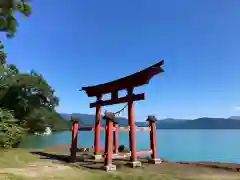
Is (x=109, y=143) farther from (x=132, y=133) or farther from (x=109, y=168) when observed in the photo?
(x=132, y=133)

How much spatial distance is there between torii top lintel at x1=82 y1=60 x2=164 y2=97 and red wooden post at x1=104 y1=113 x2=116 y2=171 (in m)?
Result: 1.70

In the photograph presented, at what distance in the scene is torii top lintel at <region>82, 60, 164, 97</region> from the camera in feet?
28.6

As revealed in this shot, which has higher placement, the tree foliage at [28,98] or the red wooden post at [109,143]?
the tree foliage at [28,98]

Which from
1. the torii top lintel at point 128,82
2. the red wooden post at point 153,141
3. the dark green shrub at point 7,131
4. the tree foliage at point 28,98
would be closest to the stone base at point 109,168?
the red wooden post at point 153,141

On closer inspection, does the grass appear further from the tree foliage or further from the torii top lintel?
the tree foliage

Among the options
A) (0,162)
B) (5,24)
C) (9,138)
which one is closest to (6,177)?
(0,162)

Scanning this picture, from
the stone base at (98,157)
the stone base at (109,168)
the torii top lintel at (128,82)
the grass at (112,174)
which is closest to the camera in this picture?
the grass at (112,174)

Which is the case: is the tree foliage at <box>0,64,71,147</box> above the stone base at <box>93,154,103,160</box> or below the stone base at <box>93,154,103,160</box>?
above

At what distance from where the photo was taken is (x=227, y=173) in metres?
8.24

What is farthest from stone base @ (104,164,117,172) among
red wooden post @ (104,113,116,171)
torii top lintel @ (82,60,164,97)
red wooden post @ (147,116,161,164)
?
torii top lintel @ (82,60,164,97)

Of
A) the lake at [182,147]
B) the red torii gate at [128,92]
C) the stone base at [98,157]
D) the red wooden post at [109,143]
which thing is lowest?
the lake at [182,147]

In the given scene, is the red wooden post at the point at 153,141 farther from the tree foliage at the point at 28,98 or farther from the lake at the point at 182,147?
the tree foliage at the point at 28,98

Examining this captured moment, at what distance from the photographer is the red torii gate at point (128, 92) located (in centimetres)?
902

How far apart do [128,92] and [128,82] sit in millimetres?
441
